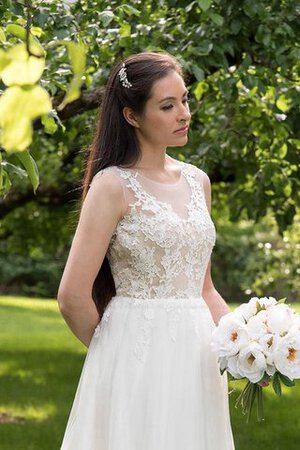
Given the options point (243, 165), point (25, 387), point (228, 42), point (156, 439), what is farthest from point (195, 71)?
point (25, 387)

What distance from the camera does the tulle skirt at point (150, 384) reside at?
2936 millimetres

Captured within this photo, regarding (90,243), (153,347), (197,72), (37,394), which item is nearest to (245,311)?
(153,347)

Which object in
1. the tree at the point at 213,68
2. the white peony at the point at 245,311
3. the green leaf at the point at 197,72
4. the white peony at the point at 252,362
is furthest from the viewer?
the green leaf at the point at 197,72

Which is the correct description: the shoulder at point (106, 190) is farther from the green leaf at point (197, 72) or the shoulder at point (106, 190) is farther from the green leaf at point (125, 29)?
the green leaf at point (125, 29)

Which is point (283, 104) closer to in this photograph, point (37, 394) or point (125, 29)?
point (125, 29)

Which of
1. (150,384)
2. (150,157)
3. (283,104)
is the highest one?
(150,157)

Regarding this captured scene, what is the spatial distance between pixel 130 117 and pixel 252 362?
84 cm

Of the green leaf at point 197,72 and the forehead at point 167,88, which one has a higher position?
the forehead at point 167,88

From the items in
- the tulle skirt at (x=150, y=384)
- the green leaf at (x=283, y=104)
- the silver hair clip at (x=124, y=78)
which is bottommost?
the green leaf at (x=283, y=104)

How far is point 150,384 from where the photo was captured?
2.95 meters

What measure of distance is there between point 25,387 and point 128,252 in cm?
767

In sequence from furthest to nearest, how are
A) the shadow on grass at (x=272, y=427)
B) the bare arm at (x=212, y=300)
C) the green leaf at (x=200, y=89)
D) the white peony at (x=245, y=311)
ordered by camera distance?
the shadow on grass at (x=272, y=427) → the green leaf at (x=200, y=89) → the bare arm at (x=212, y=300) → the white peony at (x=245, y=311)

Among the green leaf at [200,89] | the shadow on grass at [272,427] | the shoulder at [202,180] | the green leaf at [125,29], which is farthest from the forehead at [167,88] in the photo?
the shadow on grass at [272,427]

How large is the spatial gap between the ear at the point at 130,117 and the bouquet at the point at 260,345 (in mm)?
652
